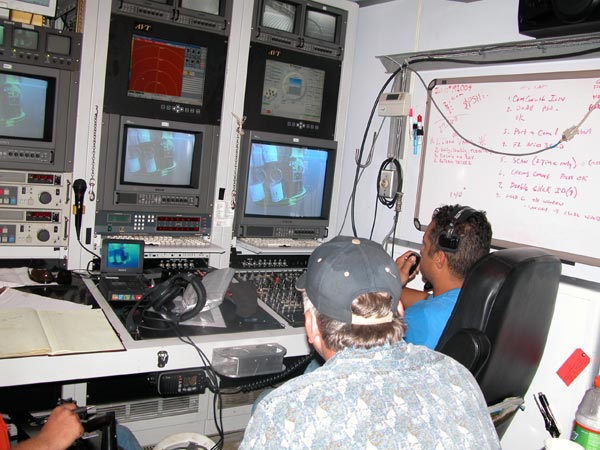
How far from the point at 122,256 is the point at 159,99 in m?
0.73

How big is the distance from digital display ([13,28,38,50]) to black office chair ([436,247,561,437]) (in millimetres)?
1887

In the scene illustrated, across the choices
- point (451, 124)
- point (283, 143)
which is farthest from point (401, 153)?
point (283, 143)

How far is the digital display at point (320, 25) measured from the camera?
2.86 meters

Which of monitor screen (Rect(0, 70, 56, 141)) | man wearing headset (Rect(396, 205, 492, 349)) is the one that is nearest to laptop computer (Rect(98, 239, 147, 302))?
monitor screen (Rect(0, 70, 56, 141))

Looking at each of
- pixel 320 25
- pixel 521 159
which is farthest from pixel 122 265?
pixel 521 159

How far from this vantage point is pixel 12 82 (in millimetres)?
2215

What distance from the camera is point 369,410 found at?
93 centimetres

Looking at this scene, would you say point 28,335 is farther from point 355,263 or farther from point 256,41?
point 256,41

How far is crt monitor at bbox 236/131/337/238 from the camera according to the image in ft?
9.04

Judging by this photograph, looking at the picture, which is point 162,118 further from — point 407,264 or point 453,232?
point 453,232

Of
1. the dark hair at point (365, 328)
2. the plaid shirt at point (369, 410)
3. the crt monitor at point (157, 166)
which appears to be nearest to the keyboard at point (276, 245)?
the crt monitor at point (157, 166)

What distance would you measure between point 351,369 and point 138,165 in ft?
5.87

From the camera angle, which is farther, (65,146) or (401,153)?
(401,153)

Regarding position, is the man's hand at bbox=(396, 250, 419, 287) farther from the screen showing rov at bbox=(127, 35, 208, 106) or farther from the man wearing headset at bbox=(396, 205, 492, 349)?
the screen showing rov at bbox=(127, 35, 208, 106)
